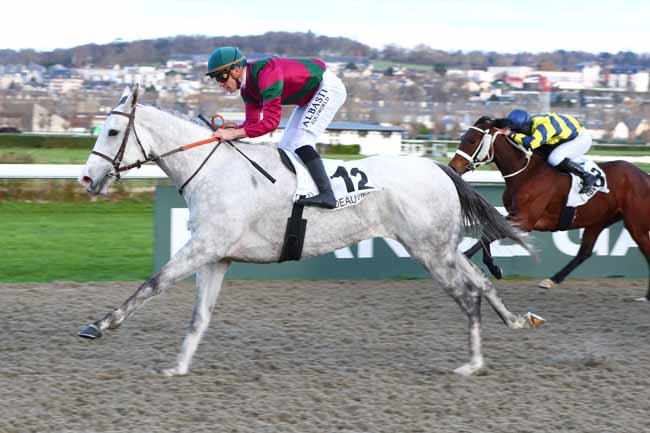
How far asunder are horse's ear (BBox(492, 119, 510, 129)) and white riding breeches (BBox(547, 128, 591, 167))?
0.45 metres

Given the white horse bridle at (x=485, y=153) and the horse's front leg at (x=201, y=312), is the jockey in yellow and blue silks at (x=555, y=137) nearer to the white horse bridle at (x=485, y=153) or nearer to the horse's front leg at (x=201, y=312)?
the white horse bridle at (x=485, y=153)

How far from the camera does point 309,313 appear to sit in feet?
21.1

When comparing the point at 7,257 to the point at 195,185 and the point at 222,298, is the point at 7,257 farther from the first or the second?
the point at 195,185

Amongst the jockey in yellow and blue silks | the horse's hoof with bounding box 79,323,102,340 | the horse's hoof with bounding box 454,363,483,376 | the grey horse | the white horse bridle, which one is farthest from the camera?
the white horse bridle

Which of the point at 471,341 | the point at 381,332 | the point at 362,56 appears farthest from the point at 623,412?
the point at 362,56

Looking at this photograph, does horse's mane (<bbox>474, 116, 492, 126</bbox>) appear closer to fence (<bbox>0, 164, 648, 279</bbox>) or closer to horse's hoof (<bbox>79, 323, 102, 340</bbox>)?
fence (<bbox>0, 164, 648, 279</bbox>)

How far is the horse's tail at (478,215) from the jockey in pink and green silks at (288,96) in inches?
Answer: 28.6

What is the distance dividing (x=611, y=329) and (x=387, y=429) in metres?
2.95

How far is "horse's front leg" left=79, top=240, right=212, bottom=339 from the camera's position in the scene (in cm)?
435

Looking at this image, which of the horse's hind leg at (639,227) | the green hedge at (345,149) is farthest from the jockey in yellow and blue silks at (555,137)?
the green hedge at (345,149)

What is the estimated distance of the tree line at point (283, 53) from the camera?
34.6m

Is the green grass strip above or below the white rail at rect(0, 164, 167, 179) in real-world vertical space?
below

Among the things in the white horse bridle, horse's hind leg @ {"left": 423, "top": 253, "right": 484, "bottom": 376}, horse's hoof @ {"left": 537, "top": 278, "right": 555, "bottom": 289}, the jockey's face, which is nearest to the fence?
horse's hoof @ {"left": 537, "top": 278, "right": 555, "bottom": 289}

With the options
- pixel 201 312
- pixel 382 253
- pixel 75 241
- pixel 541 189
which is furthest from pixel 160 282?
pixel 75 241
